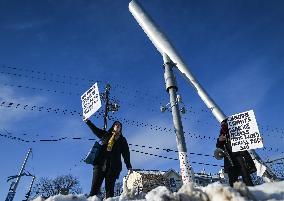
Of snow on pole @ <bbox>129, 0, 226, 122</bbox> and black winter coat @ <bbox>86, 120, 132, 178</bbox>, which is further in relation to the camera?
snow on pole @ <bbox>129, 0, 226, 122</bbox>

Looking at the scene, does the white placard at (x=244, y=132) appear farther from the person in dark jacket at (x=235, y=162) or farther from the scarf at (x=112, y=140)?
the scarf at (x=112, y=140)

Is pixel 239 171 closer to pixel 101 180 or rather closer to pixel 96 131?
pixel 101 180

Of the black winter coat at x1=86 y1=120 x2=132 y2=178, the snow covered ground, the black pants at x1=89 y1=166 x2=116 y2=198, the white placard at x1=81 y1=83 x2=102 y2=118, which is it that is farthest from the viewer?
the white placard at x1=81 y1=83 x2=102 y2=118

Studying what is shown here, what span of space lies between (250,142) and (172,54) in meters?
4.90

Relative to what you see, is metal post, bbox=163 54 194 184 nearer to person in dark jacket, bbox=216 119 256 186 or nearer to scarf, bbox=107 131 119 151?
person in dark jacket, bbox=216 119 256 186

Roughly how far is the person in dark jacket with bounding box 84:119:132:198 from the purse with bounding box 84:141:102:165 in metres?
0.05

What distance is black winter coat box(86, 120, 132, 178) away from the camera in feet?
18.8

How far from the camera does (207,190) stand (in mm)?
3400

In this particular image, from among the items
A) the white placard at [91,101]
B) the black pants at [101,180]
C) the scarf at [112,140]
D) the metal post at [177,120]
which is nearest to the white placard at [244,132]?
the metal post at [177,120]

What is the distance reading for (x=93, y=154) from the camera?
575 centimetres

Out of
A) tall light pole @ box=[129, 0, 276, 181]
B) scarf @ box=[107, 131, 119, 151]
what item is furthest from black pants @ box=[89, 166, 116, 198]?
tall light pole @ box=[129, 0, 276, 181]

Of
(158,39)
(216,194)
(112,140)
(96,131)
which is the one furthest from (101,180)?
(158,39)

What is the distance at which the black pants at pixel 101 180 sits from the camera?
5566 millimetres

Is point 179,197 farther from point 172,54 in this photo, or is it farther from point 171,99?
point 172,54
